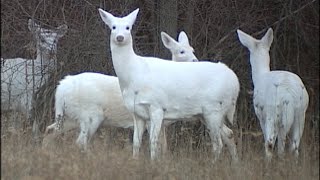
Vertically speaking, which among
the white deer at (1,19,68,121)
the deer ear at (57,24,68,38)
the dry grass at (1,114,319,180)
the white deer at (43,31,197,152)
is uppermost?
the deer ear at (57,24,68,38)

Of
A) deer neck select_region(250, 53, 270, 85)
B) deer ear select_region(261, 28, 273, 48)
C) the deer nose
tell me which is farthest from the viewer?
deer ear select_region(261, 28, 273, 48)

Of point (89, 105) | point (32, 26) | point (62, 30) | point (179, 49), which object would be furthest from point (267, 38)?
point (32, 26)

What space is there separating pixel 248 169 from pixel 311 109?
25.9 ft

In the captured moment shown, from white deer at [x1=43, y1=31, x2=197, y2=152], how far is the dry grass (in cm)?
197

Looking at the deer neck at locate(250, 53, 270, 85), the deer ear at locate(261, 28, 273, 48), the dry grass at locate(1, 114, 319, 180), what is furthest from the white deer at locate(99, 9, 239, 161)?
the deer ear at locate(261, 28, 273, 48)

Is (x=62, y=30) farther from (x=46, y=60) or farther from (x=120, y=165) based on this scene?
(x=120, y=165)

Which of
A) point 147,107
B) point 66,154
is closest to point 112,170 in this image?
point 66,154

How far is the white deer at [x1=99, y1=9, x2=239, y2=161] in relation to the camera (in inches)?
453

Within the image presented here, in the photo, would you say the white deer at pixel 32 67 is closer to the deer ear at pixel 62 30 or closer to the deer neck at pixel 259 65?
the deer ear at pixel 62 30

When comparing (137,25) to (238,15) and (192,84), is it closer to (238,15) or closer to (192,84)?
(238,15)

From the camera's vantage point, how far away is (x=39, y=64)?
15250 millimetres

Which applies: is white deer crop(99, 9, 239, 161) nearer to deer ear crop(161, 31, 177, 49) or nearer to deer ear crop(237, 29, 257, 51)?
deer ear crop(237, 29, 257, 51)

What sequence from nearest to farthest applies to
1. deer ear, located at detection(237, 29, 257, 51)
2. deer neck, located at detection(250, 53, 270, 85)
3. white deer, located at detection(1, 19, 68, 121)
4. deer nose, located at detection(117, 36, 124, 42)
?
deer nose, located at detection(117, 36, 124, 42) < deer neck, located at detection(250, 53, 270, 85) < deer ear, located at detection(237, 29, 257, 51) < white deer, located at detection(1, 19, 68, 121)

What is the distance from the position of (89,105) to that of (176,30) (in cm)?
331
